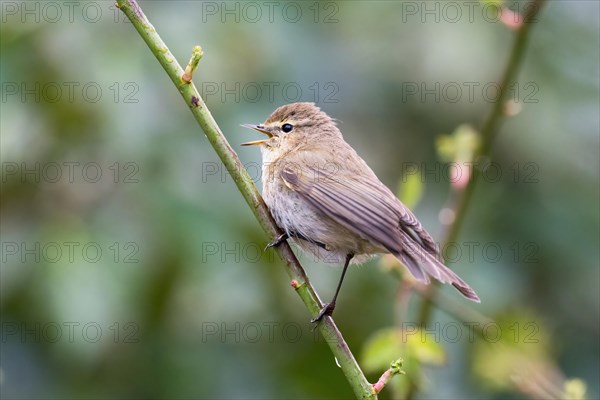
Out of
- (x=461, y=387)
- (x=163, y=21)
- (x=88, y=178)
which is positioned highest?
(x=163, y=21)

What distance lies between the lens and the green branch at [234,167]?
2.70 meters

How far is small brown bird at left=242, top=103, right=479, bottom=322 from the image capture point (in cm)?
366

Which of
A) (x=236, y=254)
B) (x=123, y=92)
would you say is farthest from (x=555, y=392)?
(x=123, y=92)

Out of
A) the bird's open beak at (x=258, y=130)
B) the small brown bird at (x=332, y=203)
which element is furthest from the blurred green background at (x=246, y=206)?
the small brown bird at (x=332, y=203)

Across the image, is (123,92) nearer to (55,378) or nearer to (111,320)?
(111,320)

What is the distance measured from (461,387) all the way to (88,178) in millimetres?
2106

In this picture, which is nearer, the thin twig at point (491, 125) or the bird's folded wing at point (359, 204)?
the thin twig at point (491, 125)

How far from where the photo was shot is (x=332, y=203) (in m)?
3.96

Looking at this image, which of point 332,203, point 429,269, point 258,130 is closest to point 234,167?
point 429,269

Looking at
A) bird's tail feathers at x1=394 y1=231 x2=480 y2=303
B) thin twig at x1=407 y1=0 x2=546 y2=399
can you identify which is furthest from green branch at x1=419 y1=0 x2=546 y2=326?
bird's tail feathers at x1=394 y1=231 x2=480 y2=303

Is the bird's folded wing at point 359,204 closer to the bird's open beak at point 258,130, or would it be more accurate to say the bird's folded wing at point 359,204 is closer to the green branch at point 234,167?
the bird's open beak at point 258,130

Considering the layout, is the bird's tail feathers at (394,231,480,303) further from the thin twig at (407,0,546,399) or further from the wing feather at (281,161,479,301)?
the thin twig at (407,0,546,399)

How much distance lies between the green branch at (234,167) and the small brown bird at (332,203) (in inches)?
18.5

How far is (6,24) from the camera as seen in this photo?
4098 millimetres
